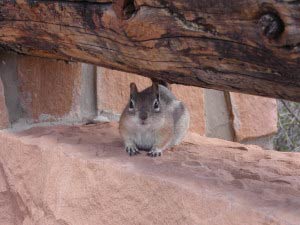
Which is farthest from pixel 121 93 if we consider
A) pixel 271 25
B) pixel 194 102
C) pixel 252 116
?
pixel 271 25

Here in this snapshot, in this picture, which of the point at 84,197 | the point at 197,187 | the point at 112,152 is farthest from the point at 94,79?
the point at 197,187

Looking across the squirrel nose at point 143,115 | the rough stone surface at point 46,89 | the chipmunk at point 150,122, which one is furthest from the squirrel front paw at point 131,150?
the rough stone surface at point 46,89

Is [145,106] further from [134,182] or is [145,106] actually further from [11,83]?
[134,182]

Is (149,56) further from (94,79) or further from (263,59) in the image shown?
(94,79)

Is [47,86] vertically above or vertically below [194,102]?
above

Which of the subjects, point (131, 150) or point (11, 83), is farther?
point (11, 83)

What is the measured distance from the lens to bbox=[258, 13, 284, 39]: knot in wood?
1.40 meters

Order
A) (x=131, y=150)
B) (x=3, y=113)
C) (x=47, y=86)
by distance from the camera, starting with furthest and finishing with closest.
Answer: (x=47, y=86), (x=3, y=113), (x=131, y=150)

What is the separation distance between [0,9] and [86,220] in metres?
1.01

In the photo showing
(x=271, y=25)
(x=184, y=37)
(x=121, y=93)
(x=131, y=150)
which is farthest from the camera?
(x=121, y=93)

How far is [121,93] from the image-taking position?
3.17 m

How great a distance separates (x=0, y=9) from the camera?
2.44 metres

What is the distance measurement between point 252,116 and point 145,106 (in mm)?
1026

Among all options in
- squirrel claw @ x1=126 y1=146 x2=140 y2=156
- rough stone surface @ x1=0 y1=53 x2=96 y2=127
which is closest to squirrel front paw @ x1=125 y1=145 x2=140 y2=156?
squirrel claw @ x1=126 y1=146 x2=140 y2=156
